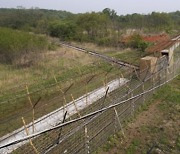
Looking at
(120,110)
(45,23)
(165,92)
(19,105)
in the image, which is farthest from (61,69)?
(45,23)

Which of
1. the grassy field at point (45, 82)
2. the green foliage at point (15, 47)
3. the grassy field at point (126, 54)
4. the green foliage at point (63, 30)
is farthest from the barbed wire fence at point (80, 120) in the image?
the green foliage at point (63, 30)

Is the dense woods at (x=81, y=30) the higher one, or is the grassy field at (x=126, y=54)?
the dense woods at (x=81, y=30)

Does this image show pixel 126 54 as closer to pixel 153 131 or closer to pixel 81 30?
pixel 81 30

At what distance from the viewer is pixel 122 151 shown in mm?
6598

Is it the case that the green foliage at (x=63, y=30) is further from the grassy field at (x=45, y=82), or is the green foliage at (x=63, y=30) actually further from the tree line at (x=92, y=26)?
the grassy field at (x=45, y=82)

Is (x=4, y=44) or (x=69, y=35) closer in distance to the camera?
(x=4, y=44)

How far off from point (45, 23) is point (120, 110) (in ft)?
108

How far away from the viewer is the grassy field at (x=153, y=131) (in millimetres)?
6660

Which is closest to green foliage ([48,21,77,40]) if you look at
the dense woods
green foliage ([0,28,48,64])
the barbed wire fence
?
the dense woods

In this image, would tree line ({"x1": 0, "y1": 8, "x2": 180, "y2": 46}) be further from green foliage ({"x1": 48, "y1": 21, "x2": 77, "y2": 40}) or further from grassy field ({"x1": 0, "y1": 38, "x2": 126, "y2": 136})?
grassy field ({"x1": 0, "y1": 38, "x2": 126, "y2": 136})

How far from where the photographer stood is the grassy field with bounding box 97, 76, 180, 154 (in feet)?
21.9

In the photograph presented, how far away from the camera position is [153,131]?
766 cm

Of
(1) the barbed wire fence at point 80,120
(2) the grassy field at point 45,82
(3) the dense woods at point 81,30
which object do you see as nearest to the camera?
(1) the barbed wire fence at point 80,120

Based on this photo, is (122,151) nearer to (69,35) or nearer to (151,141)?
(151,141)
